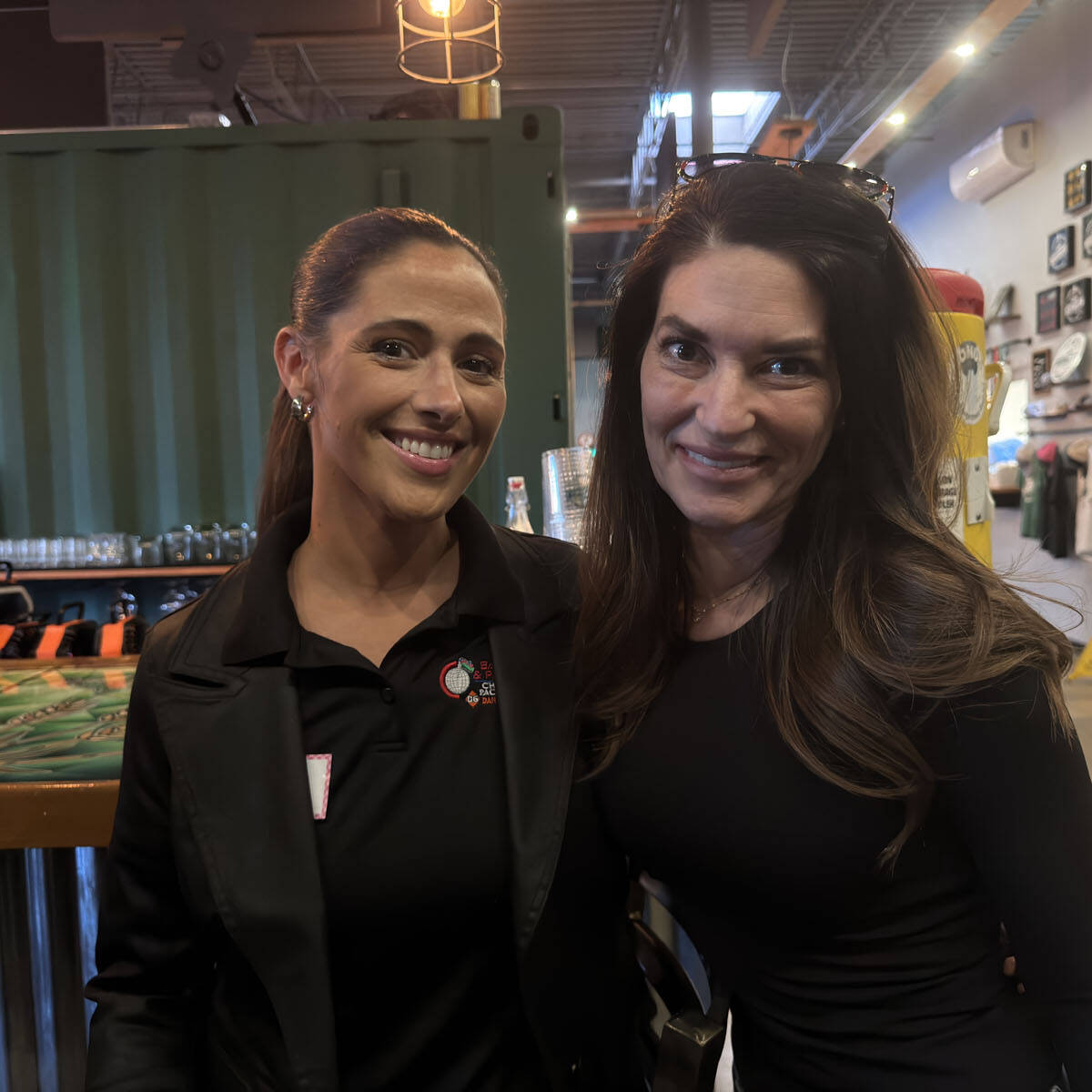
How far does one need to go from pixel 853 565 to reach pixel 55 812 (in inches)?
51.8

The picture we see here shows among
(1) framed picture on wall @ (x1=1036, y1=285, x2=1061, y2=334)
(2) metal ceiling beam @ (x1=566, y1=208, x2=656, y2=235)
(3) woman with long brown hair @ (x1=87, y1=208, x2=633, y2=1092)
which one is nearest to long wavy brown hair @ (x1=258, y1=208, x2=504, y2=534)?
(3) woman with long brown hair @ (x1=87, y1=208, x2=633, y2=1092)

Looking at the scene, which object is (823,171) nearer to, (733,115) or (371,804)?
(371,804)

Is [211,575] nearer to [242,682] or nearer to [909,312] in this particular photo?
[242,682]

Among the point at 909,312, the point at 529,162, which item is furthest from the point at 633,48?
the point at 909,312

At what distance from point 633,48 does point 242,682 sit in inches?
298

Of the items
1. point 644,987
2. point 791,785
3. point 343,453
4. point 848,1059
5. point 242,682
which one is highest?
point 343,453

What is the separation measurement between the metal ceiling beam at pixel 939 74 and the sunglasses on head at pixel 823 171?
531cm

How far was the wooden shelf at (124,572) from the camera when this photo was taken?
3.91 m

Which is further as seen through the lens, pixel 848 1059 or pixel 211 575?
pixel 211 575

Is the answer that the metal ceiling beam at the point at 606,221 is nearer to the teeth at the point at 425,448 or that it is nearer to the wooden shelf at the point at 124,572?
the wooden shelf at the point at 124,572

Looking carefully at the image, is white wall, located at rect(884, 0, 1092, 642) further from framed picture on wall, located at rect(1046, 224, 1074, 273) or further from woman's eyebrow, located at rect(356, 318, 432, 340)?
woman's eyebrow, located at rect(356, 318, 432, 340)

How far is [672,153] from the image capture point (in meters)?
2.35

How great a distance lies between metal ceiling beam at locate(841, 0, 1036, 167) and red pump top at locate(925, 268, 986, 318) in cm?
471

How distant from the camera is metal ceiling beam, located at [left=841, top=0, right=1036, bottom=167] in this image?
209 inches
